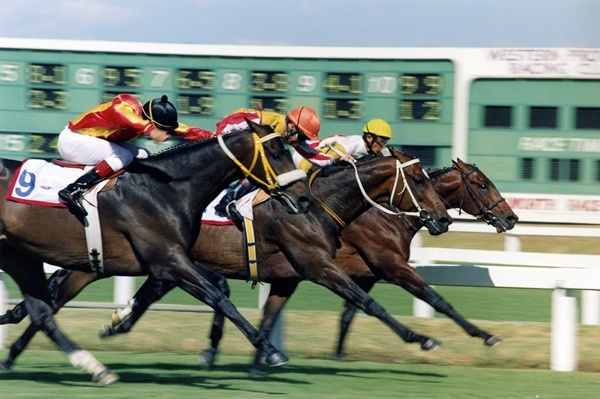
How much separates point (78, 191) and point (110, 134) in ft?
1.47

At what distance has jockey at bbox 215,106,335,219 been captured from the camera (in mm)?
7230

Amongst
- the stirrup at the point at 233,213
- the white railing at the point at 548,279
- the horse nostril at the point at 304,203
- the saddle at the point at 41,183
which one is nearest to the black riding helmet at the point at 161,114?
the saddle at the point at 41,183

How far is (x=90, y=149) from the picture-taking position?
6.64 metres

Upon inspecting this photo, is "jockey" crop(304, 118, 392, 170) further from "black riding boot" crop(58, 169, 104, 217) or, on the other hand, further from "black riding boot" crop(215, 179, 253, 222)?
"black riding boot" crop(58, 169, 104, 217)

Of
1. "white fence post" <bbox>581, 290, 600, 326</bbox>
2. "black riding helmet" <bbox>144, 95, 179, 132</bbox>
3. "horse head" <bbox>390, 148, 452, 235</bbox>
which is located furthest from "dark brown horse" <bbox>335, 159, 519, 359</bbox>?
"white fence post" <bbox>581, 290, 600, 326</bbox>

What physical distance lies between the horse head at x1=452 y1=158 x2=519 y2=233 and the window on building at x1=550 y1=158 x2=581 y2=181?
35.1 ft

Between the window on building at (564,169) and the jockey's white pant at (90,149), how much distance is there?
1357 cm

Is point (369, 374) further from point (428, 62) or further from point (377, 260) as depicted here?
point (428, 62)

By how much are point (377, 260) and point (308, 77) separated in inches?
456

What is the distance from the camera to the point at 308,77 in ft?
62.0

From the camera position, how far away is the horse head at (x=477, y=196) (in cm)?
868

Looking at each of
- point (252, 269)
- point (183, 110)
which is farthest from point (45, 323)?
point (183, 110)

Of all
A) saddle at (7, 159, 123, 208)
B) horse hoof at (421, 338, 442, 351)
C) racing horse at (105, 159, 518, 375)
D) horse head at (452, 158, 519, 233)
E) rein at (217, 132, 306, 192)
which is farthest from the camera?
horse head at (452, 158, 519, 233)

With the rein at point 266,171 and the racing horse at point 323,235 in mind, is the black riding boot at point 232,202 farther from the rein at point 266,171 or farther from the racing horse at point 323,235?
the rein at point 266,171
